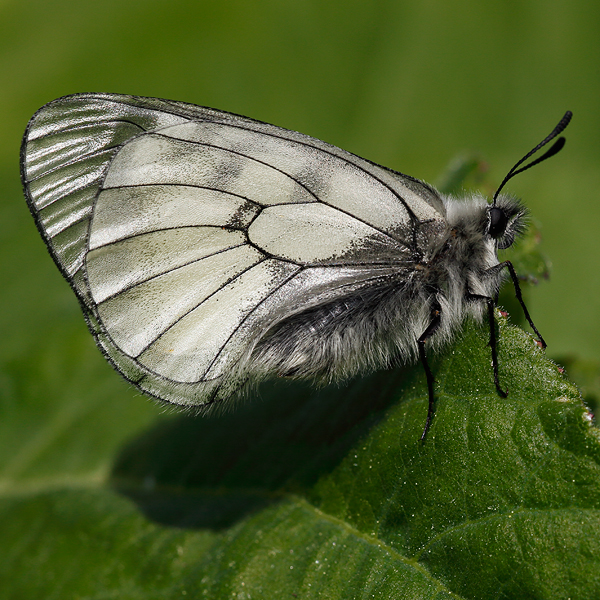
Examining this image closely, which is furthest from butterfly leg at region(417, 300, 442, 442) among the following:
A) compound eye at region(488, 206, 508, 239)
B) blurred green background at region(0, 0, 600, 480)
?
blurred green background at region(0, 0, 600, 480)

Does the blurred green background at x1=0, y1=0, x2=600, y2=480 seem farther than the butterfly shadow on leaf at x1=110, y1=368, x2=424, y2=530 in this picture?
Yes

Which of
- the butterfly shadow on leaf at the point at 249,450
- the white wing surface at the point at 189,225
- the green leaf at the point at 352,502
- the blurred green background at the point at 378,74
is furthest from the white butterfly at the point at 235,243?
the blurred green background at the point at 378,74

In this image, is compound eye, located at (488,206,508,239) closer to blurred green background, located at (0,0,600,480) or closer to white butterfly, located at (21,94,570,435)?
white butterfly, located at (21,94,570,435)

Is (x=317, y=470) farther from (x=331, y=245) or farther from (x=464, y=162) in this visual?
(x=464, y=162)

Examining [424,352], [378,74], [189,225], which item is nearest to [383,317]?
[424,352]

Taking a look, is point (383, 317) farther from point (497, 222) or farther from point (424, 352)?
point (497, 222)

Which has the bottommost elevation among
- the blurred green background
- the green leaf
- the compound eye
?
the green leaf

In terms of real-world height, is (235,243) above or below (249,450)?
above
